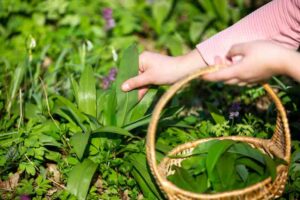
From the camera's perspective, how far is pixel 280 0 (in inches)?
86.4

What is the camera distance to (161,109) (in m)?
1.82

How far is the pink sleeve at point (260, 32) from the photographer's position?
220cm

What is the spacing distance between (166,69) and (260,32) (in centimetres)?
47

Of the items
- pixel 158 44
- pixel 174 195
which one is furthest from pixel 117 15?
pixel 174 195

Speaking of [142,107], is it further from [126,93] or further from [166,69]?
[166,69]

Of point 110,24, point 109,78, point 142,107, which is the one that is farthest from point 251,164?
point 110,24

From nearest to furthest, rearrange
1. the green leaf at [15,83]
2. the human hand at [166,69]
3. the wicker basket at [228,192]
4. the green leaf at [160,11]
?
the wicker basket at [228,192], the human hand at [166,69], the green leaf at [15,83], the green leaf at [160,11]

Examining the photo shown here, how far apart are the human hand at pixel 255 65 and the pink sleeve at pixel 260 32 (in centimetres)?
34

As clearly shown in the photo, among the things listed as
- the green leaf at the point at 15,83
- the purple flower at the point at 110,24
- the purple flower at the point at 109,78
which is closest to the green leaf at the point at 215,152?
the purple flower at the point at 109,78

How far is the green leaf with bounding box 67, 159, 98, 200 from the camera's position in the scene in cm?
220

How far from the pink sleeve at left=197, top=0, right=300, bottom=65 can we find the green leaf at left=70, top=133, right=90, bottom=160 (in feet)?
2.18

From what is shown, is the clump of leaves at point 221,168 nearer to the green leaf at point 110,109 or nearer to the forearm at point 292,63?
the forearm at point 292,63

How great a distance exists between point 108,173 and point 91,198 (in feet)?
0.50

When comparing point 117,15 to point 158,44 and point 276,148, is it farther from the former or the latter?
point 276,148
